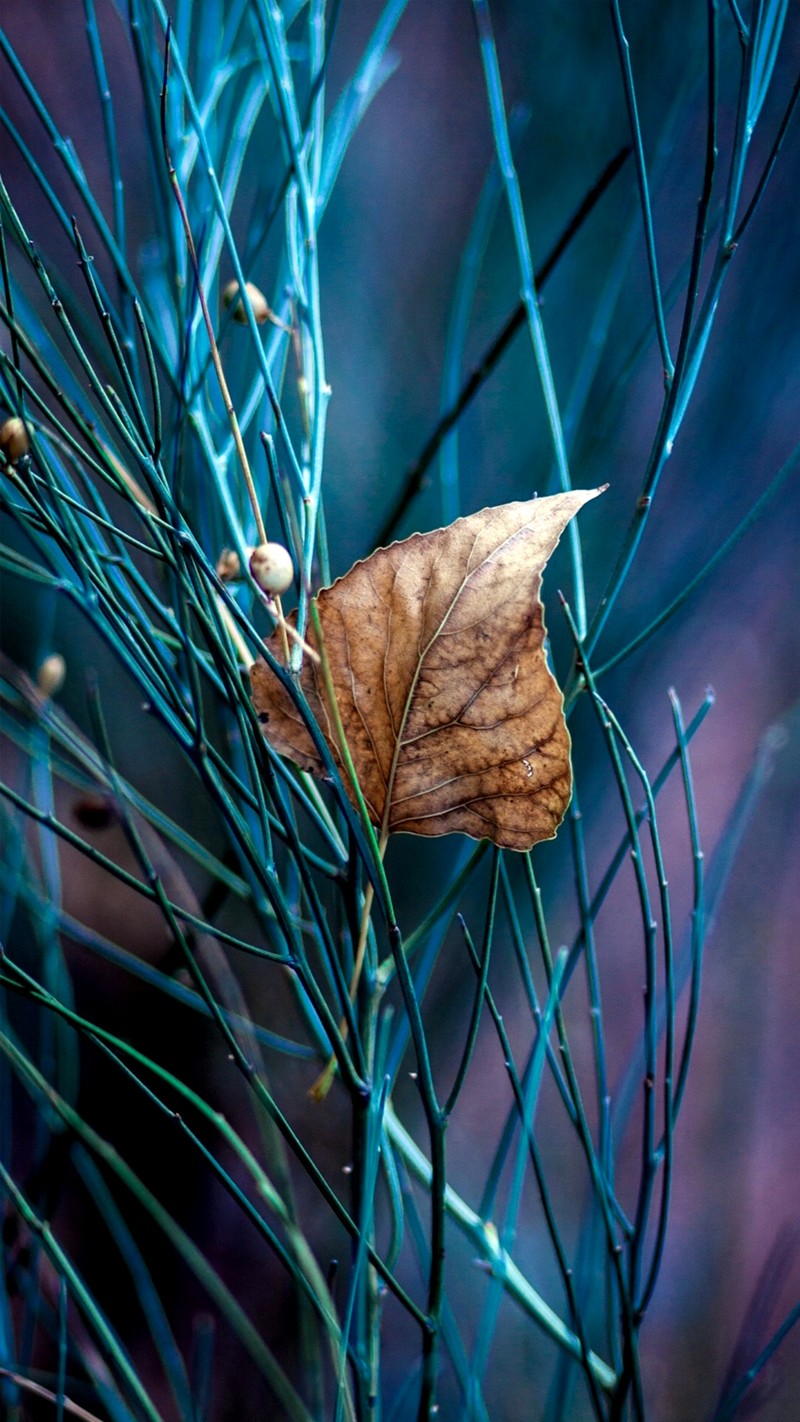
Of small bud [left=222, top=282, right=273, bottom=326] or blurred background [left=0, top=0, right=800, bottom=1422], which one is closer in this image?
small bud [left=222, top=282, right=273, bottom=326]

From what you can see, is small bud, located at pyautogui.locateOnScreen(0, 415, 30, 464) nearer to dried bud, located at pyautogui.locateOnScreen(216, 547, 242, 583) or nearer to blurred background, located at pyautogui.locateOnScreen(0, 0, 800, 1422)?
dried bud, located at pyautogui.locateOnScreen(216, 547, 242, 583)

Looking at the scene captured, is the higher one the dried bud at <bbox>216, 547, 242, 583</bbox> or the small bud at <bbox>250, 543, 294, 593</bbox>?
the dried bud at <bbox>216, 547, 242, 583</bbox>

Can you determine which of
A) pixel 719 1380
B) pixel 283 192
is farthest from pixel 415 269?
pixel 719 1380

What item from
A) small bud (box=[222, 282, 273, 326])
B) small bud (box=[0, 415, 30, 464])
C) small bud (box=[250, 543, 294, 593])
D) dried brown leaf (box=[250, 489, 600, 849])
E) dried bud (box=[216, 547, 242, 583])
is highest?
small bud (box=[222, 282, 273, 326])

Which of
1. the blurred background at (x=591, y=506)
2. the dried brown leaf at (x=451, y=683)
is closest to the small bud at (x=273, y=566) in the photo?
the dried brown leaf at (x=451, y=683)

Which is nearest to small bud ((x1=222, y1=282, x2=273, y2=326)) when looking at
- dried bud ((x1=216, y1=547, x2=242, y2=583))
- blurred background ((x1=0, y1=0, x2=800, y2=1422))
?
dried bud ((x1=216, y1=547, x2=242, y2=583))

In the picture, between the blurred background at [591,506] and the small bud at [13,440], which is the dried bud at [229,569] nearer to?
the small bud at [13,440]
